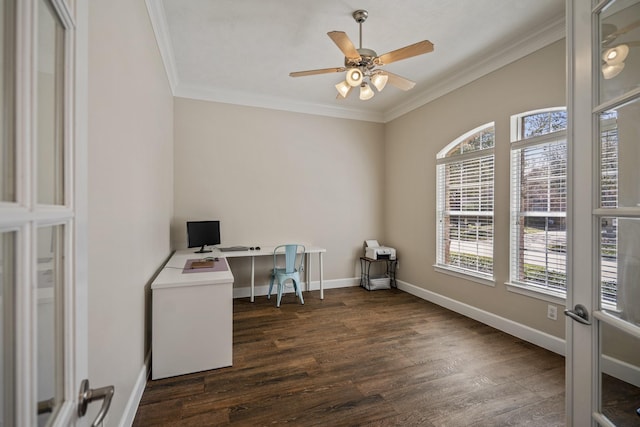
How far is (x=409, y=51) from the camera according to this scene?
7.48 ft

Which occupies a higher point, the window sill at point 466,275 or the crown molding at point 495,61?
the crown molding at point 495,61

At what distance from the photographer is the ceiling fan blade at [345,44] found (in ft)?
6.83

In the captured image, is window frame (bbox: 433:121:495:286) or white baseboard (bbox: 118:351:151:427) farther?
window frame (bbox: 433:121:495:286)

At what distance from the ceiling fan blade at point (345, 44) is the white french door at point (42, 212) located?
178 centimetres

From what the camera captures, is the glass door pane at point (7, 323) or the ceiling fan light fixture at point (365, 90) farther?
the ceiling fan light fixture at point (365, 90)

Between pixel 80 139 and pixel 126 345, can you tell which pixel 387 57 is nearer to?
pixel 80 139

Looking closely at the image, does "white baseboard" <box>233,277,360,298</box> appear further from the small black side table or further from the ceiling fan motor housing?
the ceiling fan motor housing

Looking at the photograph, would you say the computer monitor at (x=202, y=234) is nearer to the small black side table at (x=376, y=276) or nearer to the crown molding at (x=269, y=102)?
the crown molding at (x=269, y=102)

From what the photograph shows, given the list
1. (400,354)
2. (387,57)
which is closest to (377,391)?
(400,354)

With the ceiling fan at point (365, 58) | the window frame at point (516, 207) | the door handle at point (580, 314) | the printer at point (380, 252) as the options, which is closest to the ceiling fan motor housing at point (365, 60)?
the ceiling fan at point (365, 58)

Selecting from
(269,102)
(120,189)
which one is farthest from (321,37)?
(120,189)

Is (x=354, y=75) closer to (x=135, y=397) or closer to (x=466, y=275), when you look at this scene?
(x=466, y=275)

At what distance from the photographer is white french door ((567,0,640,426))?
914mm

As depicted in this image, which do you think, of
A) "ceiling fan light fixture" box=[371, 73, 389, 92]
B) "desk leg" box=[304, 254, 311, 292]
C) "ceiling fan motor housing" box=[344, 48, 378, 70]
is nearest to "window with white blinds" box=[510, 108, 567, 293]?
"ceiling fan light fixture" box=[371, 73, 389, 92]
